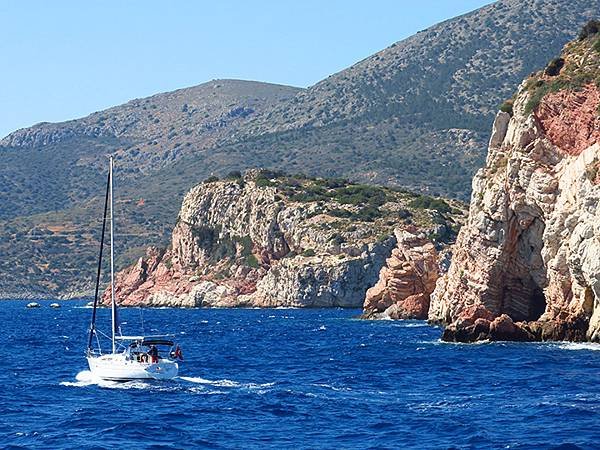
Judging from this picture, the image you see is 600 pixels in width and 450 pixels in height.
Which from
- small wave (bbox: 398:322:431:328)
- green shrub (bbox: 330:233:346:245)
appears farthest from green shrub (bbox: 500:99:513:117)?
green shrub (bbox: 330:233:346:245)

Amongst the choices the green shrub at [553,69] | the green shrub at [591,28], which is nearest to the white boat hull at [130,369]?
the green shrub at [553,69]

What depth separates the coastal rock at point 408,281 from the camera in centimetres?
13262

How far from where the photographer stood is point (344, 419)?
51156 millimetres

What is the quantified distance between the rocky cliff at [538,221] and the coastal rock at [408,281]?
1270 inches

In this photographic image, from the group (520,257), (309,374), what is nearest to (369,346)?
(520,257)

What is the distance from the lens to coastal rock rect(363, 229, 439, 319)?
132625mm

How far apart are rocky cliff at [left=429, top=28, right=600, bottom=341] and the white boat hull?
87.3 feet

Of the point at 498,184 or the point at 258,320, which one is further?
the point at 258,320

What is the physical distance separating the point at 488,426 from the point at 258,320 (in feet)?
322

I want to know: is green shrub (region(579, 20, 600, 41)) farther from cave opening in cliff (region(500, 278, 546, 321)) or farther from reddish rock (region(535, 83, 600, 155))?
cave opening in cliff (region(500, 278, 546, 321))

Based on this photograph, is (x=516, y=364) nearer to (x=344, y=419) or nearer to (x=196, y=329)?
(x=344, y=419)

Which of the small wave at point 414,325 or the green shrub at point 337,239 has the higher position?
the green shrub at point 337,239

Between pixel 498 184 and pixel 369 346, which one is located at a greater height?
pixel 498 184

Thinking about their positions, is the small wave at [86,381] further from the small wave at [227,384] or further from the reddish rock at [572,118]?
the reddish rock at [572,118]
